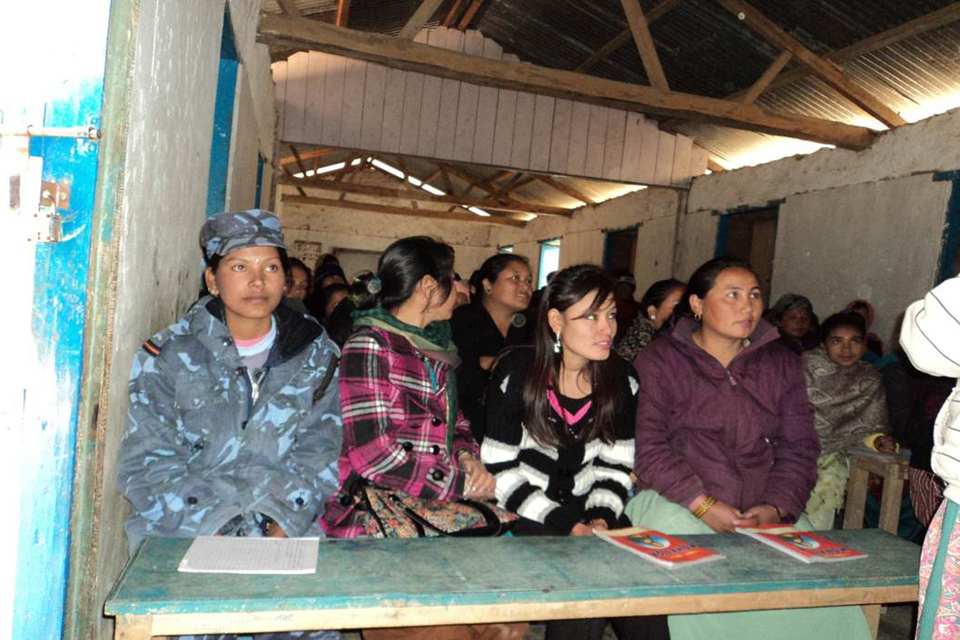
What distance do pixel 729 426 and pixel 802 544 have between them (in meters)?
0.49

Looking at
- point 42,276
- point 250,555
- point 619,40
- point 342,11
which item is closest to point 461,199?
point 619,40

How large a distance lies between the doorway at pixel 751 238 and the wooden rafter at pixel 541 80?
217cm

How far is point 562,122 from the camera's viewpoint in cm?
844

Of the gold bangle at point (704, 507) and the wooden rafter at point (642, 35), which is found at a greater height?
the wooden rafter at point (642, 35)

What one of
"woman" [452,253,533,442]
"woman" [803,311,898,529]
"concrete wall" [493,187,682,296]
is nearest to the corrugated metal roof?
"concrete wall" [493,187,682,296]

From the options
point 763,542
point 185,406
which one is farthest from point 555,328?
point 185,406

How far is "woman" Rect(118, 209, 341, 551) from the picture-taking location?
1.72m

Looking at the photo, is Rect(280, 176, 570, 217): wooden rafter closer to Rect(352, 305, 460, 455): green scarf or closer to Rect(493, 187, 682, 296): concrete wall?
Rect(493, 187, 682, 296): concrete wall

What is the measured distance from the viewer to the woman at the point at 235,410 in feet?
5.63

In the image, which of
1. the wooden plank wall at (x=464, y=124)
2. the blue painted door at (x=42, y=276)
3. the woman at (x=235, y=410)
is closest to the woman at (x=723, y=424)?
the woman at (x=235, y=410)

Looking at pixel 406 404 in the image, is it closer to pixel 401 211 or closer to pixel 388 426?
pixel 388 426

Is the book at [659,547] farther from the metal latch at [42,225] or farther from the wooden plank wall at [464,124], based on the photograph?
the wooden plank wall at [464,124]

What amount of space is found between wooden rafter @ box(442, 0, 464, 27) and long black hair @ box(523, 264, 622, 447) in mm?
7053

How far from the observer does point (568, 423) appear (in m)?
2.23
